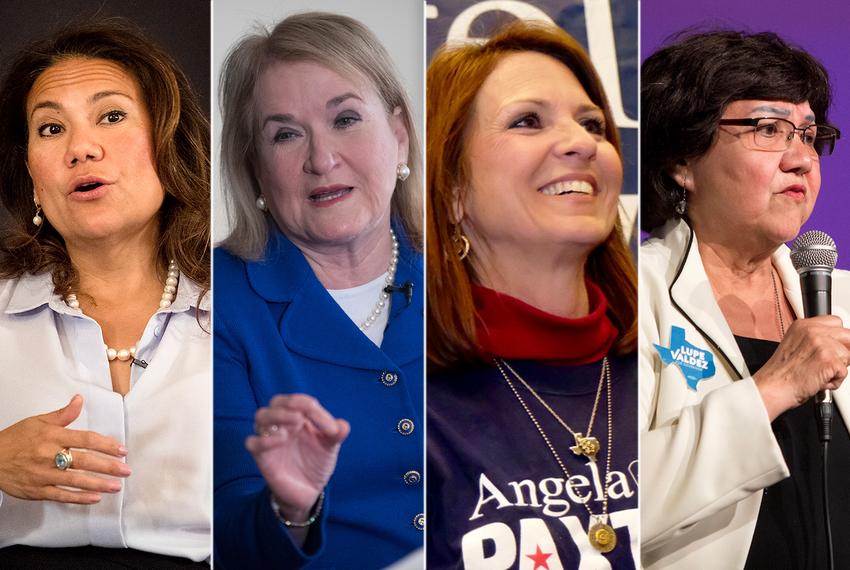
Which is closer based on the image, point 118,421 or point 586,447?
point 118,421

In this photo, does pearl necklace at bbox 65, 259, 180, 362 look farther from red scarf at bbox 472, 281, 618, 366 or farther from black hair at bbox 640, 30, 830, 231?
black hair at bbox 640, 30, 830, 231

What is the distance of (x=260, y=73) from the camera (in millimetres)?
2832

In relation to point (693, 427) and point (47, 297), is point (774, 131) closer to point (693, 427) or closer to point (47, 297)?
point (693, 427)

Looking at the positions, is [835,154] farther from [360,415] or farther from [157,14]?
[157,14]

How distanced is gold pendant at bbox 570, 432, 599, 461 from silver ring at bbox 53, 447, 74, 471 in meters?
1.45

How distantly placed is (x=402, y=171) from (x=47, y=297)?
1088mm

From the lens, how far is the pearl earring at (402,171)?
114 inches

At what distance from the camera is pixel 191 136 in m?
2.91

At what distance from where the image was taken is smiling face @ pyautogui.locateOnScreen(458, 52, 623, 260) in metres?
2.91

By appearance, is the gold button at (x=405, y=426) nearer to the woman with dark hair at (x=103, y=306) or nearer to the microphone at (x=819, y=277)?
the woman with dark hair at (x=103, y=306)

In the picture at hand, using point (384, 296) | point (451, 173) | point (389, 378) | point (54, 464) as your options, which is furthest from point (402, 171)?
point (54, 464)

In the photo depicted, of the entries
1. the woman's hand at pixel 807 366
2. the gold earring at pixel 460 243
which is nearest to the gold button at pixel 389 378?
the gold earring at pixel 460 243

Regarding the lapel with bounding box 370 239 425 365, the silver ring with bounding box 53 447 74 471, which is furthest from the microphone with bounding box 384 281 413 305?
the silver ring with bounding box 53 447 74 471

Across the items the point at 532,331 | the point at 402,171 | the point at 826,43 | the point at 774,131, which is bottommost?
the point at 532,331
